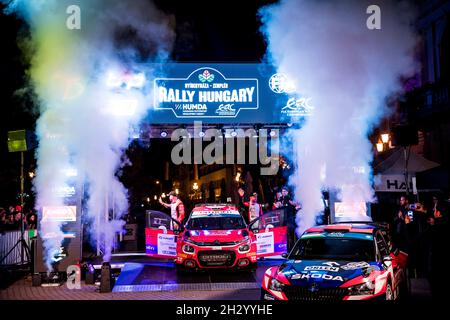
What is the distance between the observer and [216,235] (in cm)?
1086

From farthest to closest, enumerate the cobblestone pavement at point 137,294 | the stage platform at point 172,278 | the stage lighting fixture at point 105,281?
the stage platform at point 172,278 → the stage lighting fixture at point 105,281 → the cobblestone pavement at point 137,294

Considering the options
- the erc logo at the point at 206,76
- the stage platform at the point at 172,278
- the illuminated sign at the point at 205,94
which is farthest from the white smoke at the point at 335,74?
the stage platform at the point at 172,278

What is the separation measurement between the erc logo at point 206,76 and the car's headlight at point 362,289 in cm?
900

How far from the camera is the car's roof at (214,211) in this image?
1193 cm

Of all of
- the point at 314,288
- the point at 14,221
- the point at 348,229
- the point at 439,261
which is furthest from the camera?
the point at 14,221

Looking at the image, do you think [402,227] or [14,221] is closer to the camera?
[402,227]

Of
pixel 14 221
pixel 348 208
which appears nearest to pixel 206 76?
pixel 348 208

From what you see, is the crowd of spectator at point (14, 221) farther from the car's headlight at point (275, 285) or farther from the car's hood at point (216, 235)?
the car's headlight at point (275, 285)

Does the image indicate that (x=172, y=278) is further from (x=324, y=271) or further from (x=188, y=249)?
(x=324, y=271)

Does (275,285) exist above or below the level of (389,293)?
above

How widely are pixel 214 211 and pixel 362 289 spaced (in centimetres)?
617

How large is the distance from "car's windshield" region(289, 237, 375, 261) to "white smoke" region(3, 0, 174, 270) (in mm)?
6290
